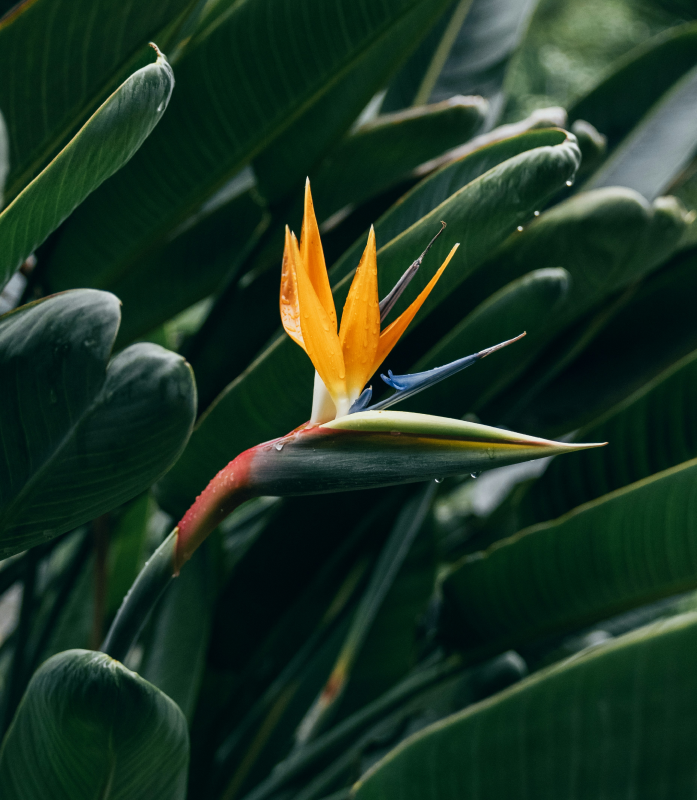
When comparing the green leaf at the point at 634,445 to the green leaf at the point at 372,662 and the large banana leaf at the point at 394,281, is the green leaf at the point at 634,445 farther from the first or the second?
the large banana leaf at the point at 394,281

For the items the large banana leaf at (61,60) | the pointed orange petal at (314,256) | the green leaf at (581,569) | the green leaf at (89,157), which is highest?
the large banana leaf at (61,60)

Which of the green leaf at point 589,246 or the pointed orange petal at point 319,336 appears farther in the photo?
the green leaf at point 589,246

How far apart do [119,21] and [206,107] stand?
76 millimetres

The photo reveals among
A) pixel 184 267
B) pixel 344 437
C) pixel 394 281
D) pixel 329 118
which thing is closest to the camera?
pixel 344 437

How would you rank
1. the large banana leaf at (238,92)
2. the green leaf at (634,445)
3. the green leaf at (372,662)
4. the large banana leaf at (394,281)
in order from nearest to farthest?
the large banana leaf at (394,281), the large banana leaf at (238,92), the green leaf at (634,445), the green leaf at (372,662)

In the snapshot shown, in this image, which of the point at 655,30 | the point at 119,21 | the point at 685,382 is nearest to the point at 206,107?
the point at 119,21

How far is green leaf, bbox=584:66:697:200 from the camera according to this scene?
764mm

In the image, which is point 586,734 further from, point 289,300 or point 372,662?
point 372,662

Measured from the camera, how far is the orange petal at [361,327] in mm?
281

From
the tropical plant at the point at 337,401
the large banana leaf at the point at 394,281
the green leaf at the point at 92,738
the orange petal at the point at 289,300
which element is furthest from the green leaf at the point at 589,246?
the green leaf at the point at 92,738

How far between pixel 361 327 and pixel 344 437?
0.17 feet

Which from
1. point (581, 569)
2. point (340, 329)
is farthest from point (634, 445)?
point (340, 329)

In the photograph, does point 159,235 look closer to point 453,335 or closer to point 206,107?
point 206,107

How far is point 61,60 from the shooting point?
1.48 ft
